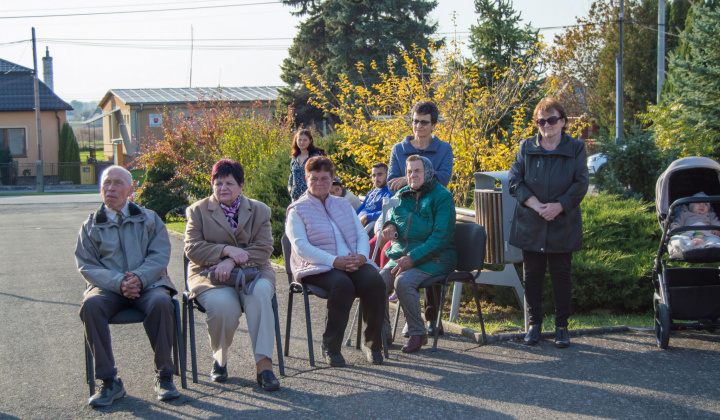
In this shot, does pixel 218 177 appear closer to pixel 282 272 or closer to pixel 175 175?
pixel 282 272

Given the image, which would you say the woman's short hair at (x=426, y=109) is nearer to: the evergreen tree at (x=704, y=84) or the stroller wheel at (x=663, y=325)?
the stroller wheel at (x=663, y=325)

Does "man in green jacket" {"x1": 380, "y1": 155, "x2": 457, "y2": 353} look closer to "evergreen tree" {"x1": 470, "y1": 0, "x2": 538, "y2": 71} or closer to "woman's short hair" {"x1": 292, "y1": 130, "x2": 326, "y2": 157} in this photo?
"woman's short hair" {"x1": 292, "y1": 130, "x2": 326, "y2": 157}

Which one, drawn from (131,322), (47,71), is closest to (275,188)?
(131,322)

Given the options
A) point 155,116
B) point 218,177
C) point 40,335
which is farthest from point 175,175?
point 155,116

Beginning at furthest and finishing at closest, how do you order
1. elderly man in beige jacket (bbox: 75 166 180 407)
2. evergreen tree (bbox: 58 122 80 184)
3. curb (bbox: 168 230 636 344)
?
evergreen tree (bbox: 58 122 80 184), curb (bbox: 168 230 636 344), elderly man in beige jacket (bbox: 75 166 180 407)

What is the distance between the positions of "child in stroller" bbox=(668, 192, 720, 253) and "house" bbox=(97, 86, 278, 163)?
35283 millimetres

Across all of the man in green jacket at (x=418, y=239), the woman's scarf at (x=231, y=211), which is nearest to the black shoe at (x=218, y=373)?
the woman's scarf at (x=231, y=211)

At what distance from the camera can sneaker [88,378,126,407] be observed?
4547mm

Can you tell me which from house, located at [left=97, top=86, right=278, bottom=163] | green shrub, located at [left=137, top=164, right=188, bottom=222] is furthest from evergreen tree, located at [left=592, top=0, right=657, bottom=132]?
green shrub, located at [left=137, top=164, right=188, bottom=222]

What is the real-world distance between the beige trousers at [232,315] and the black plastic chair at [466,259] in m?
1.36

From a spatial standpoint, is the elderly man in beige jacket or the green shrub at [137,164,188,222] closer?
the elderly man in beige jacket

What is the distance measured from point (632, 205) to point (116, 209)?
5.87 metres

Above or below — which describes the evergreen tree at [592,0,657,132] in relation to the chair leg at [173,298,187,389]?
above

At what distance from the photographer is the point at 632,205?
8195 millimetres
